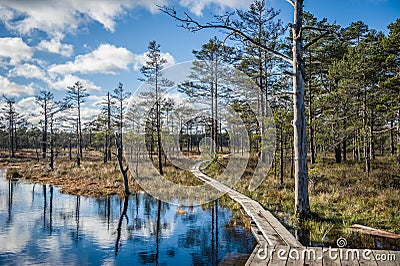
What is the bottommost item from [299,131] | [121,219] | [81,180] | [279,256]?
[121,219]

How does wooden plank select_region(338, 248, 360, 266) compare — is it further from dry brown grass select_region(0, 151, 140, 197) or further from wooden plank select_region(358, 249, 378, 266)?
dry brown grass select_region(0, 151, 140, 197)

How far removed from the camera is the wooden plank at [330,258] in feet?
16.8

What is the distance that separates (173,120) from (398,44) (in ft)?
60.2

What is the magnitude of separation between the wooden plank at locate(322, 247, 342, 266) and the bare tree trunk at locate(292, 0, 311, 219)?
3812mm

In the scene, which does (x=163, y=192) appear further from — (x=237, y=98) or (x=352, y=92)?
(x=352, y=92)

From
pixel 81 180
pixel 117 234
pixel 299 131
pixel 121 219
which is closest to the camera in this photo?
pixel 299 131

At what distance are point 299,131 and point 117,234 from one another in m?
6.06

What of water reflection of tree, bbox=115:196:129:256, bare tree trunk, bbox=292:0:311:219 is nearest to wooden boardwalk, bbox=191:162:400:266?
bare tree trunk, bbox=292:0:311:219

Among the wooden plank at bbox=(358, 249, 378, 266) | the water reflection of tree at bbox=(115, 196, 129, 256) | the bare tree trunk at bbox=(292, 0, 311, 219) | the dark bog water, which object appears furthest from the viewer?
the bare tree trunk at bbox=(292, 0, 311, 219)

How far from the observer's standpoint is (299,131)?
9609mm

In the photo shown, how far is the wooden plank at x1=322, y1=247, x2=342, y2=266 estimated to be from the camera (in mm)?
5129

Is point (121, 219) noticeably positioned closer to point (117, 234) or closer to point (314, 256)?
point (117, 234)

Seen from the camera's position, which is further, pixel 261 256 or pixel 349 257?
pixel 261 256

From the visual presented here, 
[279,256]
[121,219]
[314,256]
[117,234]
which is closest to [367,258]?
[314,256]
